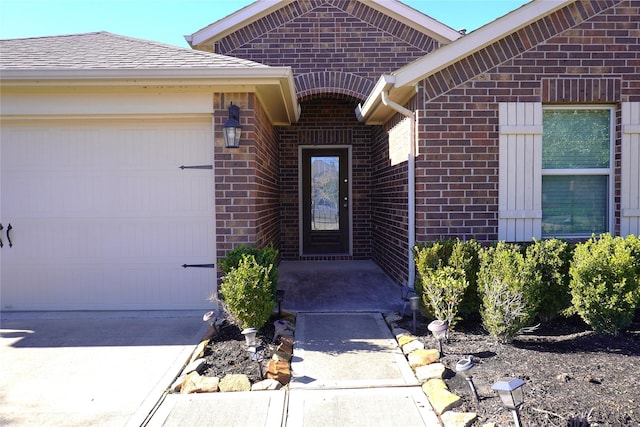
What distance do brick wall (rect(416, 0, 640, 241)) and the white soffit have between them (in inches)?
137

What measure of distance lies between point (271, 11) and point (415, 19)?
2.74 metres

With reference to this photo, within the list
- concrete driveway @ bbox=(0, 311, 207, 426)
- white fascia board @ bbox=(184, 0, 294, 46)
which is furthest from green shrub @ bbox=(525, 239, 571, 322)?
white fascia board @ bbox=(184, 0, 294, 46)

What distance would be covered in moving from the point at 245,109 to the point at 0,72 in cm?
258

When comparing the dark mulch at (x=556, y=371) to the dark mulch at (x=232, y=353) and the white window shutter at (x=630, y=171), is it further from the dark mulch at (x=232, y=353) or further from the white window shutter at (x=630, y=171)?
the dark mulch at (x=232, y=353)

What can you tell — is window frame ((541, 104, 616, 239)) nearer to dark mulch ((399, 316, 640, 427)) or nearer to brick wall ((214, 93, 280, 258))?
dark mulch ((399, 316, 640, 427))

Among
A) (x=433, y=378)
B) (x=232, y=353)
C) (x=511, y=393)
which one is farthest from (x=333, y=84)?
(x=511, y=393)

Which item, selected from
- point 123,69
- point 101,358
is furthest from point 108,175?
point 101,358

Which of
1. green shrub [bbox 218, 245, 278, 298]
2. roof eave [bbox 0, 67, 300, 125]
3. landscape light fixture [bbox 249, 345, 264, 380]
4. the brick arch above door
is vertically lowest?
landscape light fixture [bbox 249, 345, 264, 380]

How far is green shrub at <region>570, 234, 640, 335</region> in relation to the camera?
145 inches

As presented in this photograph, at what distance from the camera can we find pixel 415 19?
8.20 metres

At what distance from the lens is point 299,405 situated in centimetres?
297

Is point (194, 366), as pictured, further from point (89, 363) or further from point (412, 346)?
point (412, 346)

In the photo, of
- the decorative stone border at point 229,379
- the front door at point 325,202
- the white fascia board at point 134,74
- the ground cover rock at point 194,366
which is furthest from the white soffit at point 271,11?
the ground cover rock at point 194,366

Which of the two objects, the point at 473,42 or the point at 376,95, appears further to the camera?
the point at 376,95
